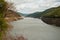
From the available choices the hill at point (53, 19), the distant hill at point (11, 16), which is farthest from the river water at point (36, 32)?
the hill at point (53, 19)

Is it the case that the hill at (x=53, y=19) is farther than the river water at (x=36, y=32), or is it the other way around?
the hill at (x=53, y=19)

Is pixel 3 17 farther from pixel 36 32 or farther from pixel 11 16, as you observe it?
pixel 36 32

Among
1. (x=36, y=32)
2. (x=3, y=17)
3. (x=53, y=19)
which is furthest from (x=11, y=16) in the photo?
(x=53, y=19)

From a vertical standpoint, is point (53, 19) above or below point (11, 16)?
below

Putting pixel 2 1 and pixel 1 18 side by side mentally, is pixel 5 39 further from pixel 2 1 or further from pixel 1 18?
pixel 2 1

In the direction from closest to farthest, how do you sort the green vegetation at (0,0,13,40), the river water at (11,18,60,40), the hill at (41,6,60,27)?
the green vegetation at (0,0,13,40) → the river water at (11,18,60,40) → the hill at (41,6,60,27)

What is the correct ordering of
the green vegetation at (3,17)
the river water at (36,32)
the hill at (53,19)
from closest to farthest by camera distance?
1. the green vegetation at (3,17)
2. the river water at (36,32)
3. the hill at (53,19)

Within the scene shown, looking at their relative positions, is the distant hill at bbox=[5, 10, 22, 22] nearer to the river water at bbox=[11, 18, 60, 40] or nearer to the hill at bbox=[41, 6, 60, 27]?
the river water at bbox=[11, 18, 60, 40]

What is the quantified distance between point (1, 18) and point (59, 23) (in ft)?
348

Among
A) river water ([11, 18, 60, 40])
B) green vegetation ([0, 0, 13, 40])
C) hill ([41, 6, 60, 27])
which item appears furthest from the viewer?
hill ([41, 6, 60, 27])

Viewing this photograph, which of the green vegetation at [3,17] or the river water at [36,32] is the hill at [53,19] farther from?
the green vegetation at [3,17]

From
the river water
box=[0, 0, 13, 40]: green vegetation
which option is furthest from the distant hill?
the river water

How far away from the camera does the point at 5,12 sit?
8547mm

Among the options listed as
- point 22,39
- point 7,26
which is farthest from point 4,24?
point 22,39
